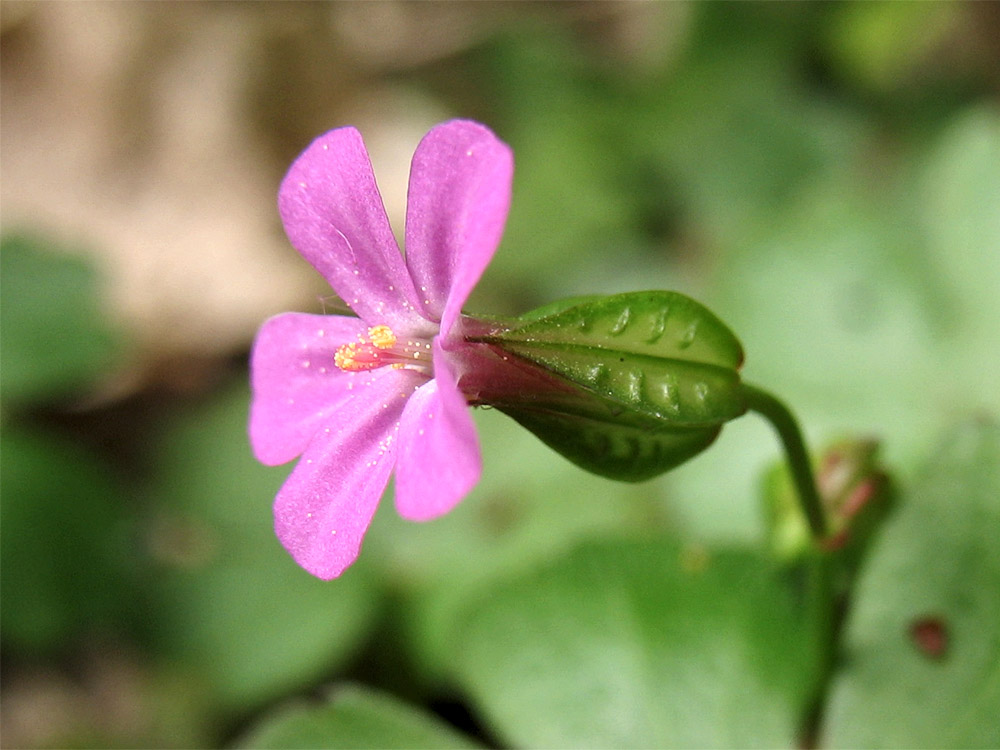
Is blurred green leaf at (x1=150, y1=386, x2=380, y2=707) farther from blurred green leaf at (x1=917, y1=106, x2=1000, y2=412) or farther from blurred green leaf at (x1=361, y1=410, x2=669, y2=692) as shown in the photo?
blurred green leaf at (x1=917, y1=106, x2=1000, y2=412)

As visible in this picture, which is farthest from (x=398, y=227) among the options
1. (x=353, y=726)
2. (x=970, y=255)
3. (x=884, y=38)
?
(x=353, y=726)

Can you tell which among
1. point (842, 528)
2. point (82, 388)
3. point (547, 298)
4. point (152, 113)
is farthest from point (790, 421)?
point (152, 113)

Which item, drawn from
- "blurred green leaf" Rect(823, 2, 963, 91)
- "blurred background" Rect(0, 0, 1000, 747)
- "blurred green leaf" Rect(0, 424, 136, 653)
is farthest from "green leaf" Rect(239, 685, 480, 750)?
"blurred green leaf" Rect(823, 2, 963, 91)

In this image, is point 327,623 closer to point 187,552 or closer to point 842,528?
point 187,552

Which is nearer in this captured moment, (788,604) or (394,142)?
(788,604)

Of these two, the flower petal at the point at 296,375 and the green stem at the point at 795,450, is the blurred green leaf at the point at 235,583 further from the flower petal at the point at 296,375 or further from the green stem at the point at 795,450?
the green stem at the point at 795,450

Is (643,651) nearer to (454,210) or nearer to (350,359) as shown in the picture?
(350,359)
